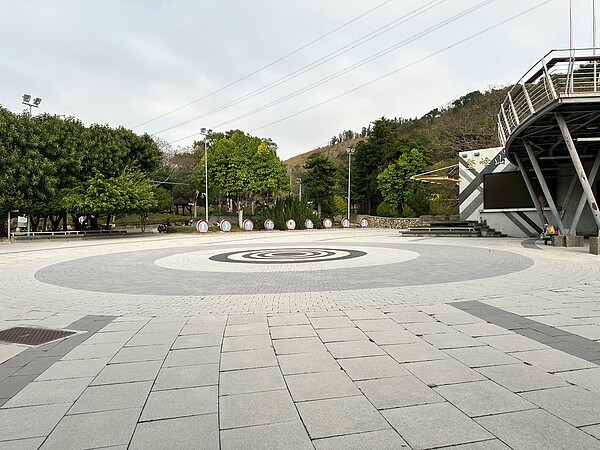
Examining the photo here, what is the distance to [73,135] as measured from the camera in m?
27.1

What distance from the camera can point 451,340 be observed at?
16.2 feet

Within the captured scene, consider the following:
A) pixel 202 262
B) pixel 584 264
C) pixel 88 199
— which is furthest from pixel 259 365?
pixel 88 199

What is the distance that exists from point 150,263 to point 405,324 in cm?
1022

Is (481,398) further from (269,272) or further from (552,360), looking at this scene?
(269,272)

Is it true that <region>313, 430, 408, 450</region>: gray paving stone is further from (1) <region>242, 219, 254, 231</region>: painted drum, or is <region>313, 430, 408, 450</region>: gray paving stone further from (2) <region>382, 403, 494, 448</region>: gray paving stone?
Answer: (1) <region>242, 219, 254, 231</region>: painted drum

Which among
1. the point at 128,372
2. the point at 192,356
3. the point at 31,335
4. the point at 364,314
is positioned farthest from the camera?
the point at 364,314

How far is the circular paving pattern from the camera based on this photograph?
8867mm

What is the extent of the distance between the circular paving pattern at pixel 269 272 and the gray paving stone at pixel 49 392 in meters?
4.35

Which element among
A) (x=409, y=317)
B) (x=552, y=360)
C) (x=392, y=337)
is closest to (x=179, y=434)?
(x=392, y=337)

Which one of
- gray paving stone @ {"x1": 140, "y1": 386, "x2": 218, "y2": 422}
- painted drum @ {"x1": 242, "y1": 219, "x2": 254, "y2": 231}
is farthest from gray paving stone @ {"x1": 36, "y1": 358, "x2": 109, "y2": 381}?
painted drum @ {"x1": 242, "y1": 219, "x2": 254, "y2": 231}

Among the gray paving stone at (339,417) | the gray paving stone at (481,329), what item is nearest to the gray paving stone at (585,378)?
the gray paving stone at (481,329)

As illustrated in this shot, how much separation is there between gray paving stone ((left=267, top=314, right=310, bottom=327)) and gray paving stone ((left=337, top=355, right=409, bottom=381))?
62.8 inches

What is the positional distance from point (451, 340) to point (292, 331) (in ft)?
6.45

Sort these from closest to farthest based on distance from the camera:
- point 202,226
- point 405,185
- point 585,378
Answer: point 585,378
point 202,226
point 405,185
